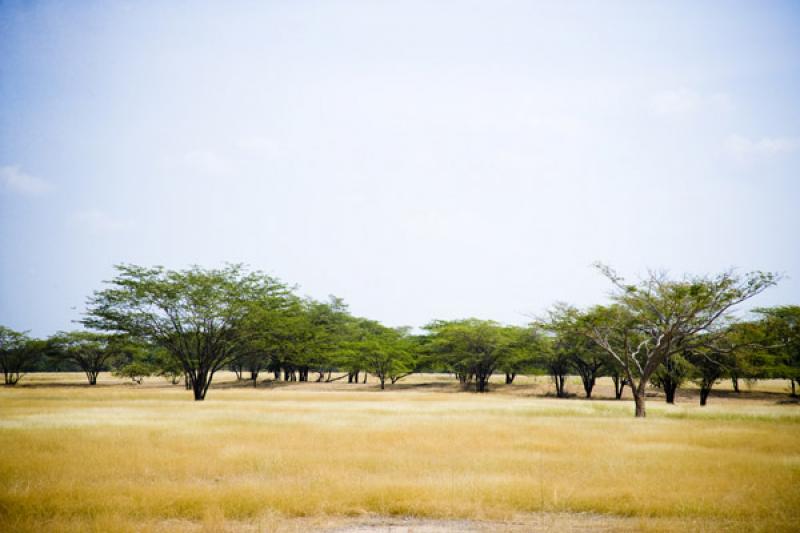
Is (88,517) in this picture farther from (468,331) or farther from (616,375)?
(468,331)

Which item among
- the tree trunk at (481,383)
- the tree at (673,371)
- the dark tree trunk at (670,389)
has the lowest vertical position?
the tree trunk at (481,383)

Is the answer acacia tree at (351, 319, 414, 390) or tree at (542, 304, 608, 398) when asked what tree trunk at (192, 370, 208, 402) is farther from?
tree at (542, 304, 608, 398)

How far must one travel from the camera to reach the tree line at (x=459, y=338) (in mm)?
33031

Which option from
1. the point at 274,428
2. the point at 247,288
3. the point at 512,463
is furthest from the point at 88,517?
the point at 247,288

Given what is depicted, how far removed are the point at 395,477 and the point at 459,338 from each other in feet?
191

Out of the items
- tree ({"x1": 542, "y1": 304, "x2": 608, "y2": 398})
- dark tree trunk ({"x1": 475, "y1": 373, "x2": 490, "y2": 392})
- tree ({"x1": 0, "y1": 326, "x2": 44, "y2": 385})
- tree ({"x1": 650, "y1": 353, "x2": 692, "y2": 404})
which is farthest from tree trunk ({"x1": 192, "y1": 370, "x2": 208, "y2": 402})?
tree ({"x1": 0, "y1": 326, "x2": 44, "y2": 385})

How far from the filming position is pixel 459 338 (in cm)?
7088

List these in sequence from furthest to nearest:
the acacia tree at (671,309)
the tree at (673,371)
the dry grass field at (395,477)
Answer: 1. the tree at (673,371)
2. the acacia tree at (671,309)
3. the dry grass field at (395,477)

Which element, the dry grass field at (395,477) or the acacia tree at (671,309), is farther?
the acacia tree at (671,309)

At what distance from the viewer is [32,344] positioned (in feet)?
258

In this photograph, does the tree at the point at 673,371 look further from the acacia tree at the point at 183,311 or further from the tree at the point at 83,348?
the tree at the point at 83,348

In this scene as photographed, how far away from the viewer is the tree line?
108 ft

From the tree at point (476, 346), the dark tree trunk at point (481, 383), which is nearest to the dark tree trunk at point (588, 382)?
the tree at point (476, 346)

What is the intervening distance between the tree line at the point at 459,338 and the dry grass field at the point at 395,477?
31.3 ft
